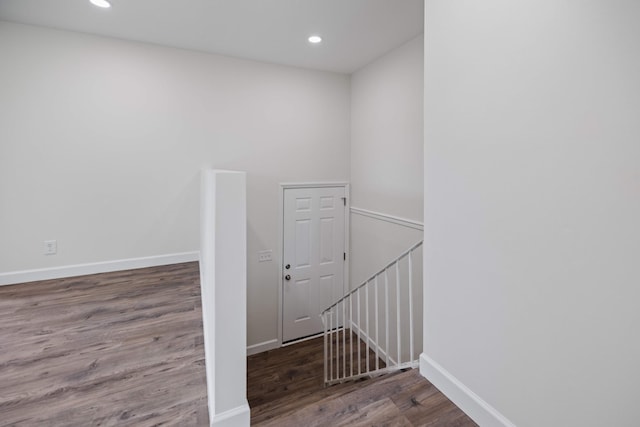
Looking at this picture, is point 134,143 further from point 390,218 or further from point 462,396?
point 462,396

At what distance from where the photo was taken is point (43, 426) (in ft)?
4.33

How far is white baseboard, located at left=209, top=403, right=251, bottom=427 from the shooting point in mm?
1440

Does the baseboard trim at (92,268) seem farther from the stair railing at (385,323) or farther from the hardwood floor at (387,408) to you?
the hardwood floor at (387,408)

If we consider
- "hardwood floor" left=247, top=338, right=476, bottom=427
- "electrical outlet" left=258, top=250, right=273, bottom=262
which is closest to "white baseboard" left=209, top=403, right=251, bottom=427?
"hardwood floor" left=247, top=338, right=476, bottom=427

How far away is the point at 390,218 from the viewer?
11.6ft

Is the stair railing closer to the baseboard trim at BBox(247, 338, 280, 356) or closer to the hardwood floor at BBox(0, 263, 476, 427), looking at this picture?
the baseboard trim at BBox(247, 338, 280, 356)

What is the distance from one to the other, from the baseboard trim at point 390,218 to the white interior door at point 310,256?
289 millimetres

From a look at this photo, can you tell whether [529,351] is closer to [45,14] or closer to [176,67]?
[176,67]

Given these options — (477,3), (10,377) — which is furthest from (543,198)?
(10,377)

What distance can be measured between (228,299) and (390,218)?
2.45 m

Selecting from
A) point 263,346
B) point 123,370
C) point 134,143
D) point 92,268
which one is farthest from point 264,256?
point 123,370

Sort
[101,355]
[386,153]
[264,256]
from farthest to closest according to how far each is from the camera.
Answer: [264,256]
[386,153]
[101,355]

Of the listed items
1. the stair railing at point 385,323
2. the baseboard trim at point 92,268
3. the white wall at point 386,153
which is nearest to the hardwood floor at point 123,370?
the baseboard trim at point 92,268

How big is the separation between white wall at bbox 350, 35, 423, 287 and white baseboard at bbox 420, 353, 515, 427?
158 cm
